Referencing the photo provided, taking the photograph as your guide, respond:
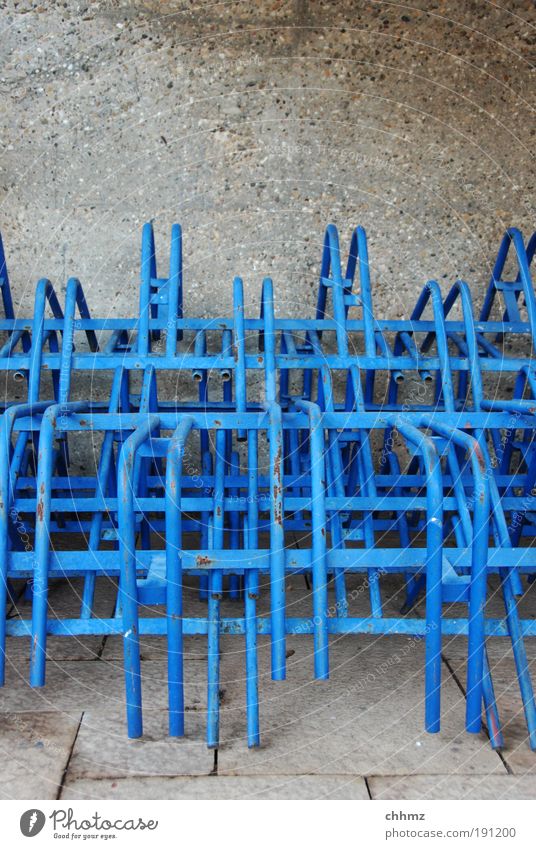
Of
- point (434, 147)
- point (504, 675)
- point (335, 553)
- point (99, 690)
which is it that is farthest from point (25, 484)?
point (434, 147)

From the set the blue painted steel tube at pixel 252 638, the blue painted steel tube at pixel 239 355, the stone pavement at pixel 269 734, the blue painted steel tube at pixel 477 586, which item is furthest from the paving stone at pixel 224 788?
the blue painted steel tube at pixel 239 355

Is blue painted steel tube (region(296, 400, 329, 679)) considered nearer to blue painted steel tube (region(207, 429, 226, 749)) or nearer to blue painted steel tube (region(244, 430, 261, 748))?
blue painted steel tube (region(244, 430, 261, 748))

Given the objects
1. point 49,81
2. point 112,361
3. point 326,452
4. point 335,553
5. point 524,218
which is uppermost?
point 49,81

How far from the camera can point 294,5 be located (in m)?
4.07

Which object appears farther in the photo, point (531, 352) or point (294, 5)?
point (531, 352)

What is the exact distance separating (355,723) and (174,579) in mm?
782

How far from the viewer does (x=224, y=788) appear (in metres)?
2.15

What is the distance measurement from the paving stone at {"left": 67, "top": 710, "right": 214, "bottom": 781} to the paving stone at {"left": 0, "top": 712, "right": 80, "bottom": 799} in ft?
0.13

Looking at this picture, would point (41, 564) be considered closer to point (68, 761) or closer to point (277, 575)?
point (68, 761)

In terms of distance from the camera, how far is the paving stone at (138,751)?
2215 millimetres

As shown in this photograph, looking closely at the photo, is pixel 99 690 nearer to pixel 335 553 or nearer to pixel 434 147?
pixel 335 553

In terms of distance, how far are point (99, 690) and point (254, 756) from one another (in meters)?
0.64

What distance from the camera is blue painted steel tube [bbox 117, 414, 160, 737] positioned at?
222 cm

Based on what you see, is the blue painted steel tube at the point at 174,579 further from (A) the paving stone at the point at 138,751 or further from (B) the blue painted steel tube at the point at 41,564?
(B) the blue painted steel tube at the point at 41,564
